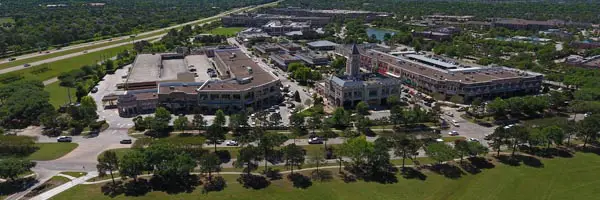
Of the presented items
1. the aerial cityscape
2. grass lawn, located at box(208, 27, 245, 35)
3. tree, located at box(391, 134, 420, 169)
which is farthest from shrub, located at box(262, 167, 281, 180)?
grass lawn, located at box(208, 27, 245, 35)

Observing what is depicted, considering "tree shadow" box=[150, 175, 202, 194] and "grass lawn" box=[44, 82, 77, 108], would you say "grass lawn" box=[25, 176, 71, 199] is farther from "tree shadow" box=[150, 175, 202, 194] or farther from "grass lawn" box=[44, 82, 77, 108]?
"grass lawn" box=[44, 82, 77, 108]

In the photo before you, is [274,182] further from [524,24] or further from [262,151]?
[524,24]

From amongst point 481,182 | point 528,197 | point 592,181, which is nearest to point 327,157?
point 481,182

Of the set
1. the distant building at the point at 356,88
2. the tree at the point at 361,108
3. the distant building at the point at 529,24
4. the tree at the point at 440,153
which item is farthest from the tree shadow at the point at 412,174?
the distant building at the point at 529,24

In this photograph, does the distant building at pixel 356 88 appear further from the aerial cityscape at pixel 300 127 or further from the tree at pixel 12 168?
the tree at pixel 12 168

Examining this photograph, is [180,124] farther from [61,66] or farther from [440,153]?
[61,66]
